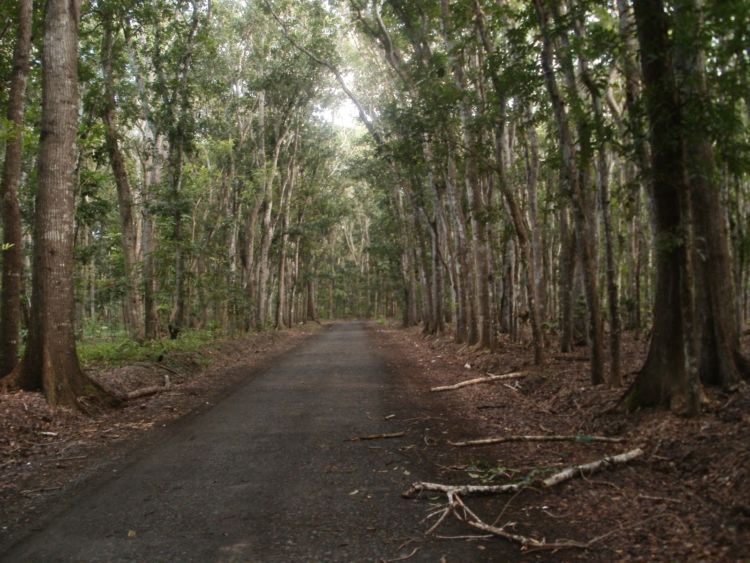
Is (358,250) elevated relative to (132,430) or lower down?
elevated

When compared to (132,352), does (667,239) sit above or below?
above

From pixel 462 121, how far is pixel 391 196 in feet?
59.5

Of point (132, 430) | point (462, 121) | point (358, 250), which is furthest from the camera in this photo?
point (358, 250)

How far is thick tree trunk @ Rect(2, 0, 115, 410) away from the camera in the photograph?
8820 mm

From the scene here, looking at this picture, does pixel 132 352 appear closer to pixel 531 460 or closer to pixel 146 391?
pixel 146 391

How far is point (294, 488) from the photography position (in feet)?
17.5

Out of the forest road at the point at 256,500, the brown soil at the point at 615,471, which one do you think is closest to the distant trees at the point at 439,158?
the brown soil at the point at 615,471

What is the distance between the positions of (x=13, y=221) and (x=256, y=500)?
7836mm

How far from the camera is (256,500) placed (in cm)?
505

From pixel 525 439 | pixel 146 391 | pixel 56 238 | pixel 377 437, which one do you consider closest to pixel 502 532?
pixel 525 439

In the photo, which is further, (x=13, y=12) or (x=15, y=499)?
(x=13, y=12)

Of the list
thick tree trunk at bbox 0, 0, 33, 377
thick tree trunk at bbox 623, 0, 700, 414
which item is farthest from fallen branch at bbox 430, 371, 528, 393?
thick tree trunk at bbox 0, 0, 33, 377

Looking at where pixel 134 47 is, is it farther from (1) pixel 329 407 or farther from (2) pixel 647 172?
(2) pixel 647 172

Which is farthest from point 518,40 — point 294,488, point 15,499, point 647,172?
point 15,499
